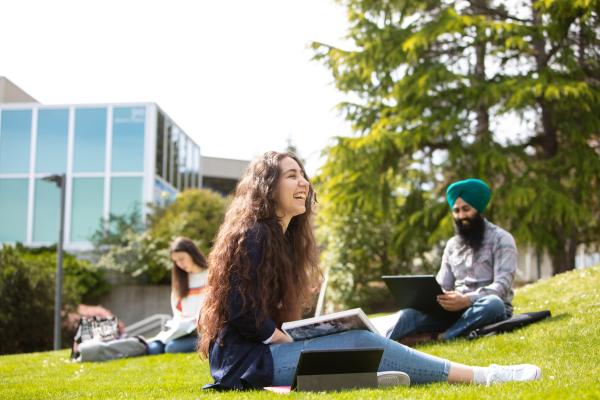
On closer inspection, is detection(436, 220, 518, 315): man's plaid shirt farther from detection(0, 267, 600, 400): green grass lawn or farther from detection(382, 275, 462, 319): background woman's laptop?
detection(0, 267, 600, 400): green grass lawn

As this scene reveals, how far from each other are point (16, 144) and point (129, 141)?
393 centimetres

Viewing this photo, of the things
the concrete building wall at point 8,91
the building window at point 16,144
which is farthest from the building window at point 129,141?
the concrete building wall at point 8,91

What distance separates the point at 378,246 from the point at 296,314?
15749mm

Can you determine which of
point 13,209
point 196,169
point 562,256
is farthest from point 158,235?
point 196,169

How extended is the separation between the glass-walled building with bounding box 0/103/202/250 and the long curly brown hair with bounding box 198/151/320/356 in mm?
20853

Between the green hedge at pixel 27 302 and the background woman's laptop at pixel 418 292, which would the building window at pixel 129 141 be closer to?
the green hedge at pixel 27 302

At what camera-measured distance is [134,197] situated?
26719 millimetres

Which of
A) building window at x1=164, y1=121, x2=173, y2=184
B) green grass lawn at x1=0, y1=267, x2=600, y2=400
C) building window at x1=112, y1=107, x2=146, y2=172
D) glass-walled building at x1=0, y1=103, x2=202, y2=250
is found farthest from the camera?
building window at x1=164, y1=121, x2=173, y2=184

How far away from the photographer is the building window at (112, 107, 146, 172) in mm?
26828

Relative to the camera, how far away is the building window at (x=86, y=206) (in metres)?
26.3

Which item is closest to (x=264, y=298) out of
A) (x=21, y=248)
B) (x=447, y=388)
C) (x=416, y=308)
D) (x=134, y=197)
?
(x=447, y=388)

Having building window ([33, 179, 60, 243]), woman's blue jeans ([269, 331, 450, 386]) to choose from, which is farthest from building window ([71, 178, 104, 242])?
woman's blue jeans ([269, 331, 450, 386])

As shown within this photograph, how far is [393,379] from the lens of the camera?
Answer: 3945 mm

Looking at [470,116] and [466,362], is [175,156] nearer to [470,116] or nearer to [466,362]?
[470,116]
